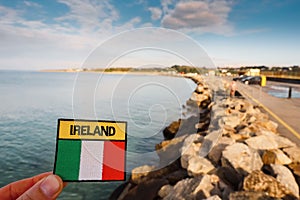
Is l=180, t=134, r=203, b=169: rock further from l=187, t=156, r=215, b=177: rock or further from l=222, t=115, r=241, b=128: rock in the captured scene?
l=222, t=115, r=241, b=128: rock

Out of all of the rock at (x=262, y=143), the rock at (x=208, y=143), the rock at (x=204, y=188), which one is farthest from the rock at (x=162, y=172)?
the rock at (x=204, y=188)

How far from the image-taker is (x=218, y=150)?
485 cm

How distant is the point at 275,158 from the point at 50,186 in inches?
159

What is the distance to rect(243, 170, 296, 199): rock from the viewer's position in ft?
9.84

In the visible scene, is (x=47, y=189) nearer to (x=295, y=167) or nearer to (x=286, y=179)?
(x=286, y=179)

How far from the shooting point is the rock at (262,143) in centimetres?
472

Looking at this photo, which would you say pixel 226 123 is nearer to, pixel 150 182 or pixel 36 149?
pixel 150 182

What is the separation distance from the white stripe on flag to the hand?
5.2 inches

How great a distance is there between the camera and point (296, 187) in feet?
11.1

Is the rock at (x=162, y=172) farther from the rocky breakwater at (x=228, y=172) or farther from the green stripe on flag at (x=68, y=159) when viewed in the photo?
the green stripe on flag at (x=68, y=159)

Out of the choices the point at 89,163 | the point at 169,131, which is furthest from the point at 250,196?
the point at 169,131

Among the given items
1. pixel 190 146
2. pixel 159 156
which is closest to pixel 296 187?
pixel 190 146

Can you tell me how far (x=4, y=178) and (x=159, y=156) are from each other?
16.1 feet

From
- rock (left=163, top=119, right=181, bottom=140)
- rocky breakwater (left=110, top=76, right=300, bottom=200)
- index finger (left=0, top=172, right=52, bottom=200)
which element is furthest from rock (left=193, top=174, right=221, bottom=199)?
rock (left=163, top=119, right=181, bottom=140)
